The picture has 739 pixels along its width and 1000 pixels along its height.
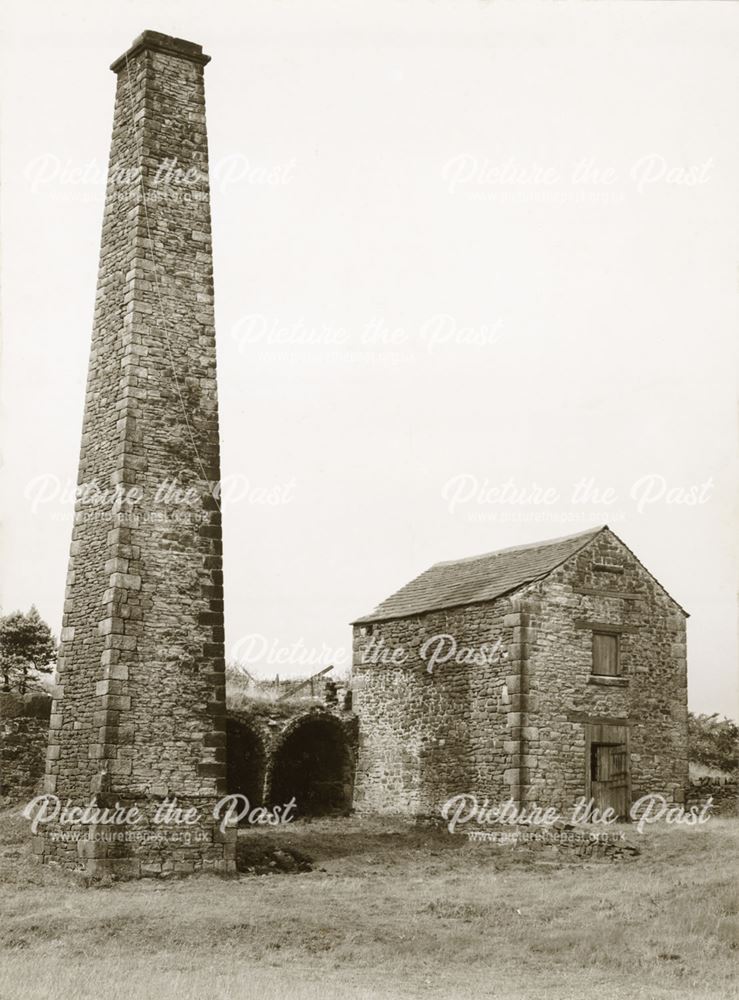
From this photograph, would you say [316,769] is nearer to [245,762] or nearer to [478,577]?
[245,762]

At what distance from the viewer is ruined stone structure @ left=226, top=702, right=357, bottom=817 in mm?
27469

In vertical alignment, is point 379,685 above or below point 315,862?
above

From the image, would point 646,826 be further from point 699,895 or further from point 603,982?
point 603,982

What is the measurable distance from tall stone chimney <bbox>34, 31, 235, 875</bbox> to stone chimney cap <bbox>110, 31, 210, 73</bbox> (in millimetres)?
23

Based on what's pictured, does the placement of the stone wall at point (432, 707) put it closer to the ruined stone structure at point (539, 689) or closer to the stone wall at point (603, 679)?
the ruined stone structure at point (539, 689)

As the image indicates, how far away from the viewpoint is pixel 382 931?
15953 millimetres

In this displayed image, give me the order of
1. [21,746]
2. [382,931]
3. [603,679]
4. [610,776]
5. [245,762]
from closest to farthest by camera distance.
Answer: [382,931]
[21,746]
[610,776]
[603,679]
[245,762]

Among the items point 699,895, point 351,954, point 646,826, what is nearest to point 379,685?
point 646,826

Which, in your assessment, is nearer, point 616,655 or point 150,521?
point 150,521

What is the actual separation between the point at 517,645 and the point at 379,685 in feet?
16.6

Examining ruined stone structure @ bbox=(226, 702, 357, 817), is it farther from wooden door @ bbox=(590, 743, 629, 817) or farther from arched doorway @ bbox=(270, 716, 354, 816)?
wooden door @ bbox=(590, 743, 629, 817)

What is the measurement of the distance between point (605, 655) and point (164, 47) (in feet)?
48.5

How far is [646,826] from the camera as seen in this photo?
2442 centimetres

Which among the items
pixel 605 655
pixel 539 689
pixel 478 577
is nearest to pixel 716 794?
pixel 605 655
